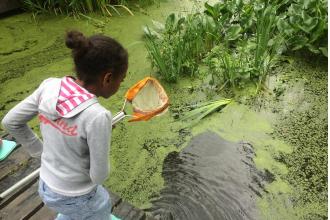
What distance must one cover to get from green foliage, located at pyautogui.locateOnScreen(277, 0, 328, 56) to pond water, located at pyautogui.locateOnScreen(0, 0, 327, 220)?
1.13ft

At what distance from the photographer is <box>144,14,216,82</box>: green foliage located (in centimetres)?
277

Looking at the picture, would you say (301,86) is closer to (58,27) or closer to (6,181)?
(6,181)

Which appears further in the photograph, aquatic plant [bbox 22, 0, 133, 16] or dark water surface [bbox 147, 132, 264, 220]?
aquatic plant [bbox 22, 0, 133, 16]

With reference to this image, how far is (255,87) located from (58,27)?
2052mm

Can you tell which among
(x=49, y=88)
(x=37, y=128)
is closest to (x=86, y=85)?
(x=49, y=88)

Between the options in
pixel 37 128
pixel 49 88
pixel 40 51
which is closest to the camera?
pixel 49 88

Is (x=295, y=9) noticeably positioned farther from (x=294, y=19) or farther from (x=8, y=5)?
(x=8, y=5)

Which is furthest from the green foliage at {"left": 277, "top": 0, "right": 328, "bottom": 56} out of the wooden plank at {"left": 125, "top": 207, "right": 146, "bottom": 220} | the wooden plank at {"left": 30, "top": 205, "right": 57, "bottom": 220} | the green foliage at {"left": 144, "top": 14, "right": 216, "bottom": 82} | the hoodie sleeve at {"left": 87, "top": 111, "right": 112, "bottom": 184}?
the hoodie sleeve at {"left": 87, "top": 111, "right": 112, "bottom": 184}

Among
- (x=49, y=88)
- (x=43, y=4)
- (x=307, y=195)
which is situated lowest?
(x=307, y=195)

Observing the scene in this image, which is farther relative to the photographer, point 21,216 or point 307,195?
point 307,195

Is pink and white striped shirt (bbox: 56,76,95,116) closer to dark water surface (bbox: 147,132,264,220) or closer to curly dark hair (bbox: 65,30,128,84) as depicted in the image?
curly dark hair (bbox: 65,30,128,84)

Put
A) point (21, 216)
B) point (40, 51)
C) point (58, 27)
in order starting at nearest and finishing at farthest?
point (21, 216) < point (40, 51) < point (58, 27)

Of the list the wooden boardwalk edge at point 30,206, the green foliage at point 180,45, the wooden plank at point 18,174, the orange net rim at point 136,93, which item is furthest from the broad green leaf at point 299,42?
the wooden plank at point 18,174

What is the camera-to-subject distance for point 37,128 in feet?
8.27
